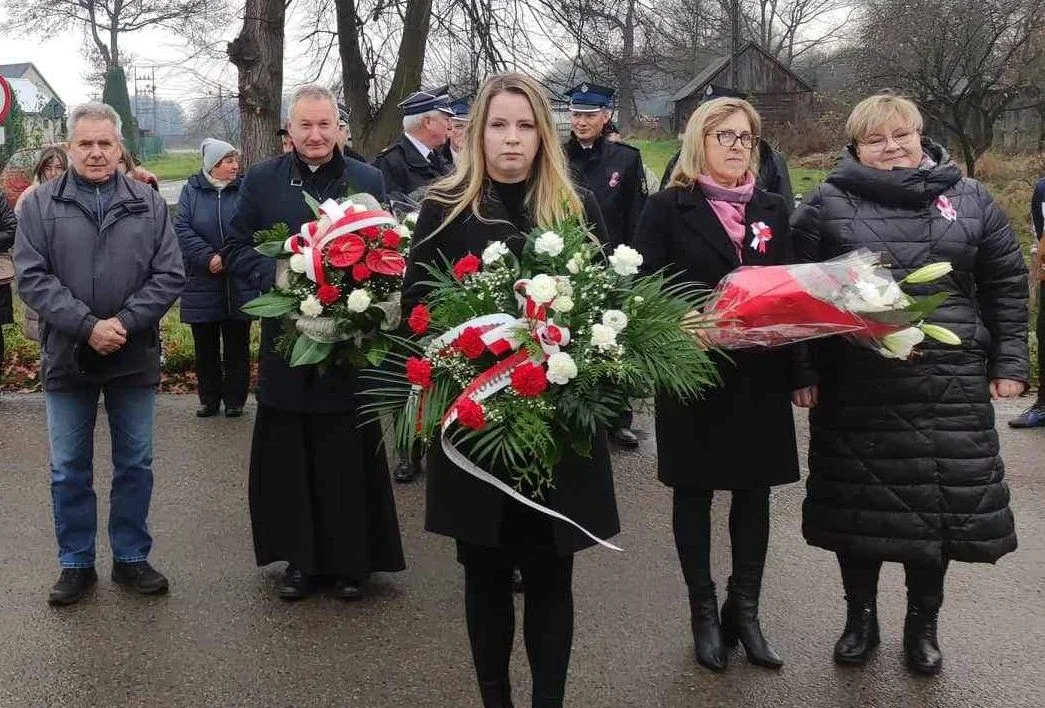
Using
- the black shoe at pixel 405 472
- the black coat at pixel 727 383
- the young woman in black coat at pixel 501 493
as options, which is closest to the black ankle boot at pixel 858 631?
the black coat at pixel 727 383

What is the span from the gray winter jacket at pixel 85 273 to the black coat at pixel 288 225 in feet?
1.24

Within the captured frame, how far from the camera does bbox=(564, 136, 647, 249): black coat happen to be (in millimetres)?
6812

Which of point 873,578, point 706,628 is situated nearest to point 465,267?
point 706,628

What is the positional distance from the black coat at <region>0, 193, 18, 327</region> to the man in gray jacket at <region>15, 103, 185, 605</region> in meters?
3.53

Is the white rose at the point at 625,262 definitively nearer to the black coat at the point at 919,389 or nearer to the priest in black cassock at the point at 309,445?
the black coat at the point at 919,389

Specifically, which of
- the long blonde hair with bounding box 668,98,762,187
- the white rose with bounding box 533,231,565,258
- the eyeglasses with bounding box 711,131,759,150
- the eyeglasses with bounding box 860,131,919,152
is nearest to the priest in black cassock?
the long blonde hair with bounding box 668,98,762,187

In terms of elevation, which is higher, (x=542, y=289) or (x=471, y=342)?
(x=542, y=289)

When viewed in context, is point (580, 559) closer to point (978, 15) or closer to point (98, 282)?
point (98, 282)

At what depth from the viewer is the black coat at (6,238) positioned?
7.59 m

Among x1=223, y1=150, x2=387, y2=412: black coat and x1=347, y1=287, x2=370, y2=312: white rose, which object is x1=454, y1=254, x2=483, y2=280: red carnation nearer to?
x1=347, y1=287, x2=370, y2=312: white rose

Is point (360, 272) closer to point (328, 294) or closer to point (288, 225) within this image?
point (328, 294)

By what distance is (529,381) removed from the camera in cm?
268

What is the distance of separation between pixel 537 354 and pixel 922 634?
202 cm

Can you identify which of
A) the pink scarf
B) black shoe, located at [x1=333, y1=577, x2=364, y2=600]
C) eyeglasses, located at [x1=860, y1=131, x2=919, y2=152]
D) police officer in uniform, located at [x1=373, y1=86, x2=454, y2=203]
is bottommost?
black shoe, located at [x1=333, y1=577, x2=364, y2=600]
